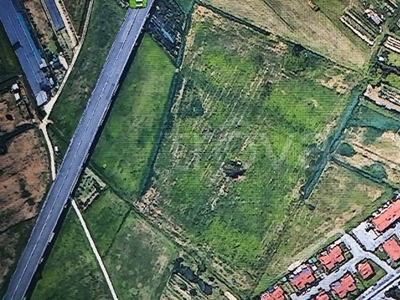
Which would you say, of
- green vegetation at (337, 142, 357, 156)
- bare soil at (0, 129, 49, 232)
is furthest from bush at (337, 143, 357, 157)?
bare soil at (0, 129, 49, 232)

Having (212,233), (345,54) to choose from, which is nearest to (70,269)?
(212,233)

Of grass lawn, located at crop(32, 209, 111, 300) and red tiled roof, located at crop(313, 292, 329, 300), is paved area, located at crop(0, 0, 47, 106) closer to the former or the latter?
grass lawn, located at crop(32, 209, 111, 300)

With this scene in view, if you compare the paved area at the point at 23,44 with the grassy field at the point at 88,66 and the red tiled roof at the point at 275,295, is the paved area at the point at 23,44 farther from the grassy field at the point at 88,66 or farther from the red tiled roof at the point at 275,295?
the red tiled roof at the point at 275,295

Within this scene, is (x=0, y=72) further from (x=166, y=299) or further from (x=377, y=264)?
(x=377, y=264)

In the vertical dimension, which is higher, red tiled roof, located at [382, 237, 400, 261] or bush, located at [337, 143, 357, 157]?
bush, located at [337, 143, 357, 157]

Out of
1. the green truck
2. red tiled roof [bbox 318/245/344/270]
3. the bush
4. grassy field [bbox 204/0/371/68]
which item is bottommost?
red tiled roof [bbox 318/245/344/270]

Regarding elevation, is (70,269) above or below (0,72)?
below
